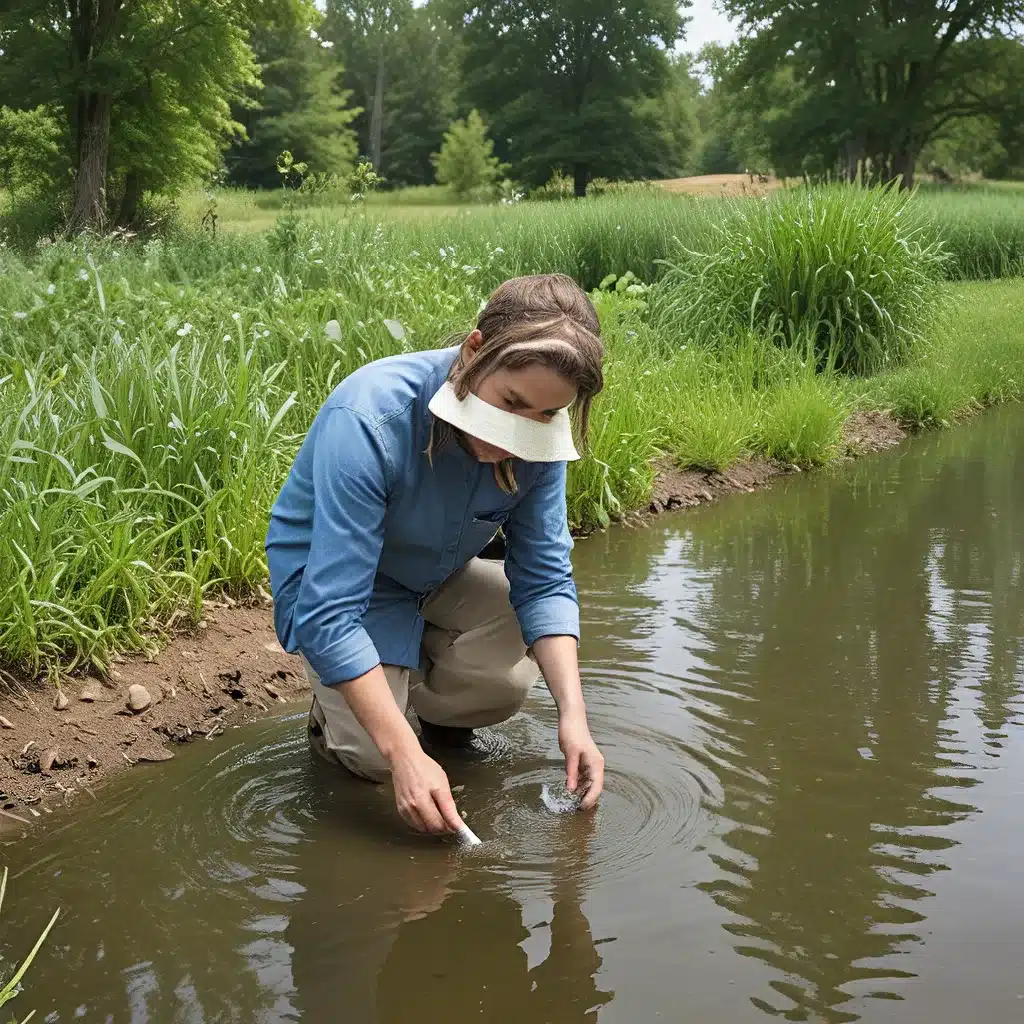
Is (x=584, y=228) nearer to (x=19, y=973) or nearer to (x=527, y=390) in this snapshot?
(x=527, y=390)

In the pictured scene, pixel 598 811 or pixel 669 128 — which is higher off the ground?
pixel 669 128

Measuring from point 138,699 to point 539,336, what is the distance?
67.9 inches

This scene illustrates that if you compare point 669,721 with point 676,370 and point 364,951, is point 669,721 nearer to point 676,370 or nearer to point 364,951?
point 364,951

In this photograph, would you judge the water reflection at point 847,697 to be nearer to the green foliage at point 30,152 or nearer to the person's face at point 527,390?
the person's face at point 527,390

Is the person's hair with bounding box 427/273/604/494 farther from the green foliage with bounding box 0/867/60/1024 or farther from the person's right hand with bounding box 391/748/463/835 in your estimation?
the green foliage with bounding box 0/867/60/1024

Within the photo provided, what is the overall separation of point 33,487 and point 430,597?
1.22m

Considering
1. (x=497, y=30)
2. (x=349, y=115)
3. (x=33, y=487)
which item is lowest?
(x=33, y=487)

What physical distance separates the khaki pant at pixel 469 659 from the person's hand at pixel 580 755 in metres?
0.45

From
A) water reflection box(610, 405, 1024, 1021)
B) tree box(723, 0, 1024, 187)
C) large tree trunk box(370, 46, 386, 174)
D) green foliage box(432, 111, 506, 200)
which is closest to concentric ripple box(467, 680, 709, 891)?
water reflection box(610, 405, 1024, 1021)

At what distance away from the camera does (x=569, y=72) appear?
156ft

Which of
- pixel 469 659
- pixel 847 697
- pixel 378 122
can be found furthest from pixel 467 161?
pixel 469 659

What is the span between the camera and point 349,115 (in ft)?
143

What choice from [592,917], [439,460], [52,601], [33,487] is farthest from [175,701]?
[592,917]

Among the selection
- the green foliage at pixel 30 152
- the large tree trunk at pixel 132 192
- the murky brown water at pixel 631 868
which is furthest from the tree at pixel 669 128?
the murky brown water at pixel 631 868
